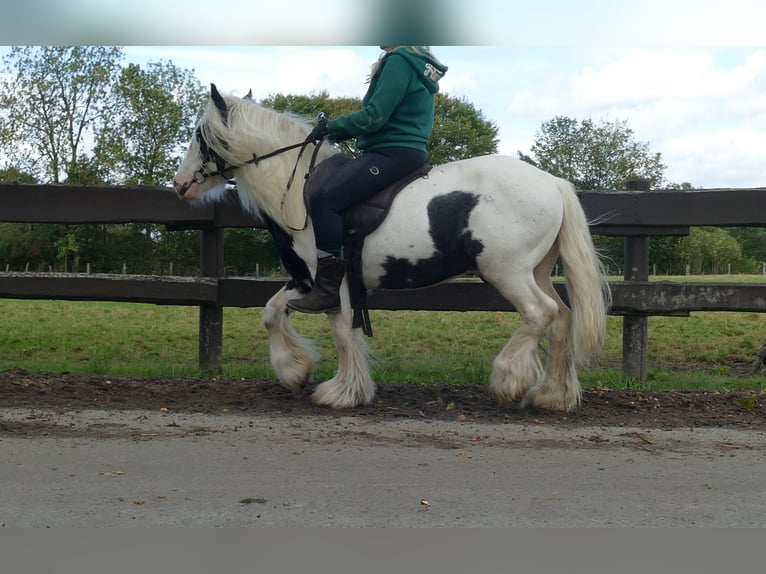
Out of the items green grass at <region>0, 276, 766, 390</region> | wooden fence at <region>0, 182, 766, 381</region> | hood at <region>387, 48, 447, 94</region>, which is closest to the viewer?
hood at <region>387, 48, 447, 94</region>

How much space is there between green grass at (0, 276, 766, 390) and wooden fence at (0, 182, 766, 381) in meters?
0.63

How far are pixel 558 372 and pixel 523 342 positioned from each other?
0.33m

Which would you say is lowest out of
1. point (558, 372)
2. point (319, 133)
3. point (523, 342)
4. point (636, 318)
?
point (558, 372)

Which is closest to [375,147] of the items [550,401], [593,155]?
[550,401]

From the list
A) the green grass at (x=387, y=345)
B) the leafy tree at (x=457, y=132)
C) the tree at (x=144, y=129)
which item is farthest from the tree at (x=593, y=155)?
→ the green grass at (x=387, y=345)

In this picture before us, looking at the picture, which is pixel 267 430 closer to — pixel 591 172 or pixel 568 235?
pixel 568 235

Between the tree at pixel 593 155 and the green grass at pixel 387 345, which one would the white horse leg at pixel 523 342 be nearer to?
the green grass at pixel 387 345

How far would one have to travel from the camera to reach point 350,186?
593 cm

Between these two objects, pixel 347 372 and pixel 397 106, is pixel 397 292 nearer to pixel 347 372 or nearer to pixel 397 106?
pixel 347 372

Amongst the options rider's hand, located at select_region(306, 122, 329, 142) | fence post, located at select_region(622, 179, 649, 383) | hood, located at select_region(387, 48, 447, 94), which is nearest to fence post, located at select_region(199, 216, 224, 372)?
rider's hand, located at select_region(306, 122, 329, 142)

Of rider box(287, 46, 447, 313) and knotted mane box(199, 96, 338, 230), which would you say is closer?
rider box(287, 46, 447, 313)

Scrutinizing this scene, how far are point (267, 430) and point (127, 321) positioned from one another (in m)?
9.90

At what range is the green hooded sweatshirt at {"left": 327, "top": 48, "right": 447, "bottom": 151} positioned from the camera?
5859mm

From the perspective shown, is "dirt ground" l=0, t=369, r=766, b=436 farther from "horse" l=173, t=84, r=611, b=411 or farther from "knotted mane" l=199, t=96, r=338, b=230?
"knotted mane" l=199, t=96, r=338, b=230
